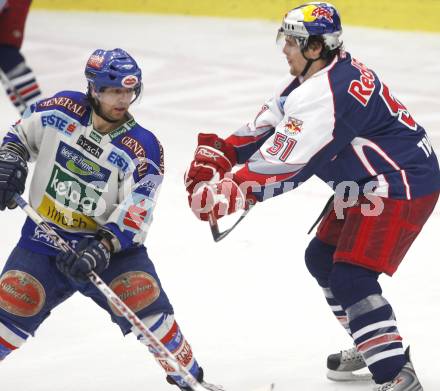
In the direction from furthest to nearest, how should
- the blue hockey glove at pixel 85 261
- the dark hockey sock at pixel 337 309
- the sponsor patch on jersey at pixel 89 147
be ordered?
the dark hockey sock at pixel 337 309, the sponsor patch on jersey at pixel 89 147, the blue hockey glove at pixel 85 261

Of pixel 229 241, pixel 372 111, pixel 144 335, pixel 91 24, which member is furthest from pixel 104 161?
pixel 91 24

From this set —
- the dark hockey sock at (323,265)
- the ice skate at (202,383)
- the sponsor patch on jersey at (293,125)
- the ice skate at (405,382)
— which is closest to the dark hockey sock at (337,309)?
the dark hockey sock at (323,265)

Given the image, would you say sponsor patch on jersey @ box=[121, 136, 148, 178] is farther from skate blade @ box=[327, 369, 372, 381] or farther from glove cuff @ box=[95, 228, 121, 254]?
skate blade @ box=[327, 369, 372, 381]

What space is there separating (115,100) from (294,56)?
0.60 m

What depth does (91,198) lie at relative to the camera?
3811mm

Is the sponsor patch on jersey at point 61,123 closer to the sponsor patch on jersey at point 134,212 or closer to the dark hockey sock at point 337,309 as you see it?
the sponsor patch on jersey at point 134,212

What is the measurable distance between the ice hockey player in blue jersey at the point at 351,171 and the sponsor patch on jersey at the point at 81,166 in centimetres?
29

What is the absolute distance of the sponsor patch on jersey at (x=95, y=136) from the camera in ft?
12.6

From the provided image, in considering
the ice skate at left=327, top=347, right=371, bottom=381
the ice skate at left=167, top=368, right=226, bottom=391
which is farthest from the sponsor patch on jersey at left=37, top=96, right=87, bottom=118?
the ice skate at left=327, top=347, right=371, bottom=381

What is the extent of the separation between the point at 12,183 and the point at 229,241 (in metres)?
2.13

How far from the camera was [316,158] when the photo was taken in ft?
12.2

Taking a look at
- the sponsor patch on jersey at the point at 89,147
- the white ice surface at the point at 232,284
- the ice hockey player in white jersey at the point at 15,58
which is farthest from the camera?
the ice hockey player in white jersey at the point at 15,58

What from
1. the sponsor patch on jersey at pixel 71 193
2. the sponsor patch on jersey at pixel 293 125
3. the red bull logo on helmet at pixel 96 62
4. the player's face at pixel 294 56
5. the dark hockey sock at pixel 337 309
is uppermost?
the player's face at pixel 294 56

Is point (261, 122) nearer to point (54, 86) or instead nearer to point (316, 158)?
point (316, 158)
